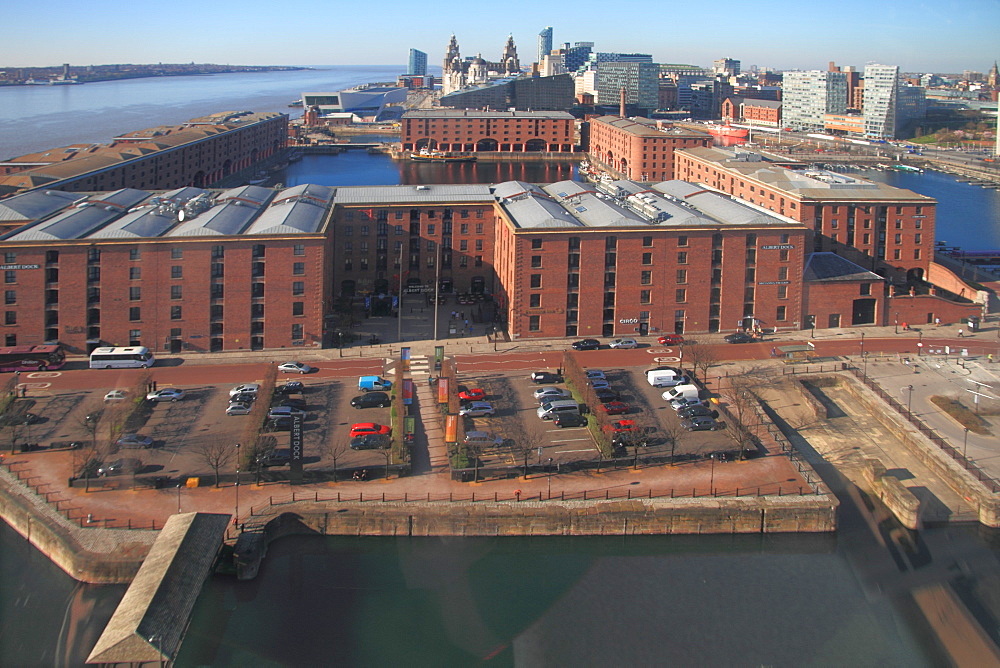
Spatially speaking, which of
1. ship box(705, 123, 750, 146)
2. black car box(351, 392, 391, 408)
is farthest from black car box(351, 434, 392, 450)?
ship box(705, 123, 750, 146)

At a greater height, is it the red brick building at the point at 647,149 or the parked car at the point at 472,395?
the red brick building at the point at 647,149

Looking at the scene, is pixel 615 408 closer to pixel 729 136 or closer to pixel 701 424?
pixel 701 424

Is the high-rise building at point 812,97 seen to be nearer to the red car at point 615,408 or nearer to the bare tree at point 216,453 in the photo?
the red car at point 615,408

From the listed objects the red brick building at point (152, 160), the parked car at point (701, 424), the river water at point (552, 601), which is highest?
the red brick building at point (152, 160)

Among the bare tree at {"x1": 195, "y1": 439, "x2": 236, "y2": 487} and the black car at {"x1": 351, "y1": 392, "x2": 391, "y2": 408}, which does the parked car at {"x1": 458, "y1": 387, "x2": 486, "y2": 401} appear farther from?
the bare tree at {"x1": 195, "y1": 439, "x2": 236, "y2": 487}

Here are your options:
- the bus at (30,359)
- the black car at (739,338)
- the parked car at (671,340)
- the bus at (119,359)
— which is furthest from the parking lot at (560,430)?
the bus at (30,359)

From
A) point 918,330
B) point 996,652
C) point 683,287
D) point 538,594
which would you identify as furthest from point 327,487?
point 918,330

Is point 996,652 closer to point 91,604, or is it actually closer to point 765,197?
point 91,604
